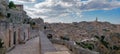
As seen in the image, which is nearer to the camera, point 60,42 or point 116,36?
point 60,42

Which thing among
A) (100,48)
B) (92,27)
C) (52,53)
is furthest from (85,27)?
(52,53)

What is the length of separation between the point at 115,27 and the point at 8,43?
133m

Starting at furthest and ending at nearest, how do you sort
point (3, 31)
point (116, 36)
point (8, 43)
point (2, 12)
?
point (116, 36), point (2, 12), point (8, 43), point (3, 31)

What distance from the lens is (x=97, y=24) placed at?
14125cm

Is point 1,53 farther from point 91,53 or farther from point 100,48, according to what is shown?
point 100,48

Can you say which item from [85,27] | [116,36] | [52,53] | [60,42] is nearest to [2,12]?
[60,42]

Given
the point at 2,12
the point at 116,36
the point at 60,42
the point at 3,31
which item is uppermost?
the point at 2,12

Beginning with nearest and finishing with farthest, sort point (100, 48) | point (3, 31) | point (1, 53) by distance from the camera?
point (1, 53) < point (3, 31) < point (100, 48)

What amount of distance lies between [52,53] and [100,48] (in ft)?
200

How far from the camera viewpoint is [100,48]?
66625 mm

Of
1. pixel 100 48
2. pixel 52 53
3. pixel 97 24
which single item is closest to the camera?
pixel 52 53

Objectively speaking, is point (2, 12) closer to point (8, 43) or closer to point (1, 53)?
point (8, 43)

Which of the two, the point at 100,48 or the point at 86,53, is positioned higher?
the point at 86,53

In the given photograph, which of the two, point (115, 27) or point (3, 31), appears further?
point (115, 27)
